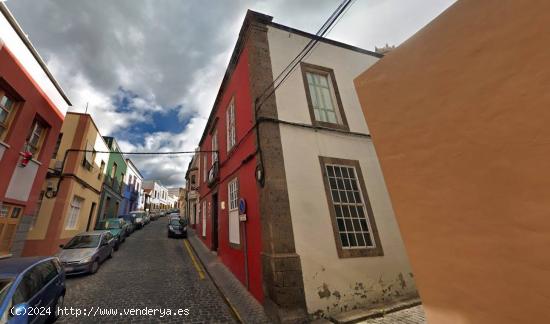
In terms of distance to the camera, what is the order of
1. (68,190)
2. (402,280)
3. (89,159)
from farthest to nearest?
(89,159) → (68,190) → (402,280)

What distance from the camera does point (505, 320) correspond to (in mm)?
1819

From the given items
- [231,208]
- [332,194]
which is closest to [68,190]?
[231,208]

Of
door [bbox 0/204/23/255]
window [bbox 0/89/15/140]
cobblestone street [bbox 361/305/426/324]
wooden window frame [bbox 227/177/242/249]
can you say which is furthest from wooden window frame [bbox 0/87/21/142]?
cobblestone street [bbox 361/305/426/324]

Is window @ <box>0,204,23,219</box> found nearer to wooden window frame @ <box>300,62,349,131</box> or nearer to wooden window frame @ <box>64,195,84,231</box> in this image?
wooden window frame @ <box>64,195,84,231</box>

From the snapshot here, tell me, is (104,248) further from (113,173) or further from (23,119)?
(113,173)

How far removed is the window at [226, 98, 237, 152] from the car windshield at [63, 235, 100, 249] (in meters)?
6.94

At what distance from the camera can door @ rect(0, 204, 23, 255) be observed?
693cm

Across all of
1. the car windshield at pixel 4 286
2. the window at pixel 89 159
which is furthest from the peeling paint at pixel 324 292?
the window at pixel 89 159

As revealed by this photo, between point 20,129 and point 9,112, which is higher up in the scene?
point 9,112

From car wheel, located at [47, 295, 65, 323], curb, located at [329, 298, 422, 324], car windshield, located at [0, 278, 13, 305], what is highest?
car windshield, located at [0, 278, 13, 305]

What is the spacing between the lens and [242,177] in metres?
7.41

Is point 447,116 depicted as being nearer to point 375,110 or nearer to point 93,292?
point 375,110

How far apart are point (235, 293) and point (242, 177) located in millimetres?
3495

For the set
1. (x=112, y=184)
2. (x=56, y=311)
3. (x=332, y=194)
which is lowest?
(x=56, y=311)
